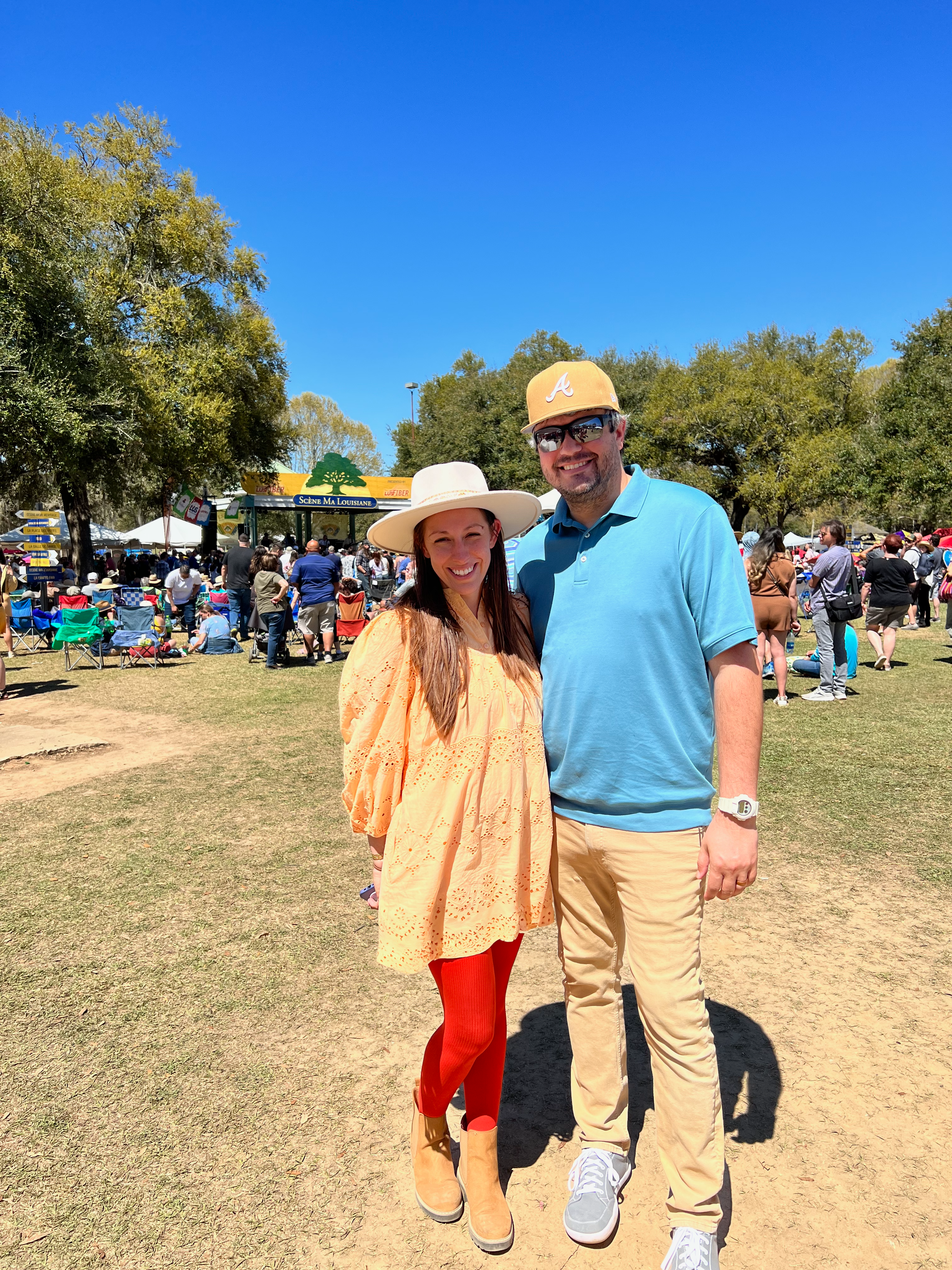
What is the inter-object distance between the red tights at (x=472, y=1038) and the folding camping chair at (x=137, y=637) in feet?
40.0

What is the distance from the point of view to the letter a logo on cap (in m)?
2.13

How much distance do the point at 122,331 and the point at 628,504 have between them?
28155 mm

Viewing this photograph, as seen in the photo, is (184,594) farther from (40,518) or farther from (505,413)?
(505,413)

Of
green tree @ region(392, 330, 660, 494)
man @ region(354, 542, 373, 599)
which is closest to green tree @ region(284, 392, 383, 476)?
green tree @ region(392, 330, 660, 494)

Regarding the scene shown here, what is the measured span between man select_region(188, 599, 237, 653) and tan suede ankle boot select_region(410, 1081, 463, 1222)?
13.6 meters

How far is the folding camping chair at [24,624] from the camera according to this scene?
16.0m

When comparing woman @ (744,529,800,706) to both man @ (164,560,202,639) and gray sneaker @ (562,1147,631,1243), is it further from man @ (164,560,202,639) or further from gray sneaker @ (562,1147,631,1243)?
man @ (164,560,202,639)

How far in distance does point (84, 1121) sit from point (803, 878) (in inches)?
139

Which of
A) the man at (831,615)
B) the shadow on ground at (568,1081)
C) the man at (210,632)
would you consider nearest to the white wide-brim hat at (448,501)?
the shadow on ground at (568,1081)

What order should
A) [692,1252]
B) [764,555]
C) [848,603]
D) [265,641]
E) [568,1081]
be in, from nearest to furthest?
[692,1252], [568,1081], [764,555], [848,603], [265,641]

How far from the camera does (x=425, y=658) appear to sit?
2098mm

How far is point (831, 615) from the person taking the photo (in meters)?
9.30

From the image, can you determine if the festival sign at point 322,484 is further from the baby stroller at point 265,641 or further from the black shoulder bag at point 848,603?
the black shoulder bag at point 848,603

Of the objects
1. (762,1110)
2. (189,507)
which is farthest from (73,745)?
(189,507)
